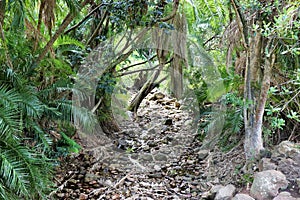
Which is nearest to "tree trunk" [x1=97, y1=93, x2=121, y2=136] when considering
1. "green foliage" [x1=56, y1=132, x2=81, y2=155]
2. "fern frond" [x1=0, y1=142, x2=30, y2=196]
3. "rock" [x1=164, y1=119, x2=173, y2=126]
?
"rock" [x1=164, y1=119, x2=173, y2=126]

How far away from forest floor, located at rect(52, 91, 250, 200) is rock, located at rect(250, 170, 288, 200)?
6.2 inches

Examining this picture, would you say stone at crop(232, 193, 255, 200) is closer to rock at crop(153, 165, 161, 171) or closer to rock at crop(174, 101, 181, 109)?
rock at crop(153, 165, 161, 171)

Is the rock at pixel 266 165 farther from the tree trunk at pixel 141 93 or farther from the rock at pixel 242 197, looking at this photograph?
the tree trunk at pixel 141 93

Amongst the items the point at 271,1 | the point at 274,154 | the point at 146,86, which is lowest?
the point at 274,154

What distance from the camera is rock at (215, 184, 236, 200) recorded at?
175 centimetres

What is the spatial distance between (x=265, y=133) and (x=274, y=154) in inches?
11.0

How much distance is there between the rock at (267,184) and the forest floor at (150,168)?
0.51 ft

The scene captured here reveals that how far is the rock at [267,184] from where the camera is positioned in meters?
1.57

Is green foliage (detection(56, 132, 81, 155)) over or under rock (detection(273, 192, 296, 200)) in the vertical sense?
over

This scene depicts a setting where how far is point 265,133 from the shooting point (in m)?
2.07

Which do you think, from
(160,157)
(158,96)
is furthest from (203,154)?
(158,96)

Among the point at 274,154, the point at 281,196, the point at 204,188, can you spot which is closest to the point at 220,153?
the point at 204,188

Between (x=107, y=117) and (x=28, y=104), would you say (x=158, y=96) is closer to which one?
(x=107, y=117)

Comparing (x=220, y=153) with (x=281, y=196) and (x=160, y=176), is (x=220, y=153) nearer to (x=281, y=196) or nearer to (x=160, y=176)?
(x=160, y=176)
